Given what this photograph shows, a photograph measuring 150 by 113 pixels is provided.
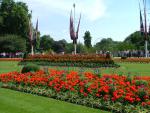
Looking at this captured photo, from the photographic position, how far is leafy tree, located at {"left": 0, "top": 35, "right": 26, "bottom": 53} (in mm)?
62438

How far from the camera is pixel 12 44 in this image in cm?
6278

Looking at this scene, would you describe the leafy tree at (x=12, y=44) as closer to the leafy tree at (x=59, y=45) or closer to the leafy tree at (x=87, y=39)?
the leafy tree at (x=87, y=39)

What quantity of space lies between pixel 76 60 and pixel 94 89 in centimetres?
1964

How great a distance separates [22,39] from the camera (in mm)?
65062

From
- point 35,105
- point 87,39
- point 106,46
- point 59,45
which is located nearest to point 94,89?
point 35,105

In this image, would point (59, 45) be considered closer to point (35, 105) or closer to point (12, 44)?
point (12, 44)

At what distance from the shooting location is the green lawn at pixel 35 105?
912 centimetres

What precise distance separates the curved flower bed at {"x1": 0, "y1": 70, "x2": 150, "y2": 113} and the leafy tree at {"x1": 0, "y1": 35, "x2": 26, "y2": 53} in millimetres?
48610

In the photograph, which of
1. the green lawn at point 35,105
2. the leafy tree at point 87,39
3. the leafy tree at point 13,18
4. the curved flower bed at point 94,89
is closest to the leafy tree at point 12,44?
the leafy tree at point 13,18

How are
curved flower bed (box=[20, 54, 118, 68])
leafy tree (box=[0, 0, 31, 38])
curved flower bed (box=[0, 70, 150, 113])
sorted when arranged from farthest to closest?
1. leafy tree (box=[0, 0, 31, 38])
2. curved flower bed (box=[20, 54, 118, 68])
3. curved flower bed (box=[0, 70, 150, 113])

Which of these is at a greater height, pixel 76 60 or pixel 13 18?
pixel 13 18

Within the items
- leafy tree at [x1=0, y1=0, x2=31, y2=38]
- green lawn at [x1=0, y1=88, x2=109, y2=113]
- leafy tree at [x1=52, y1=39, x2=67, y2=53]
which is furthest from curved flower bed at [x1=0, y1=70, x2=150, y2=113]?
leafy tree at [x1=52, y1=39, x2=67, y2=53]

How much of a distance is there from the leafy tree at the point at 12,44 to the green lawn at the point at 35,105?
5160 cm

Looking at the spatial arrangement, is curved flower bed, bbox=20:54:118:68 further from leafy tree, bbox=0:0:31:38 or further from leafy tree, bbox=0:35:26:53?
leafy tree, bbox=0:0:31:38
